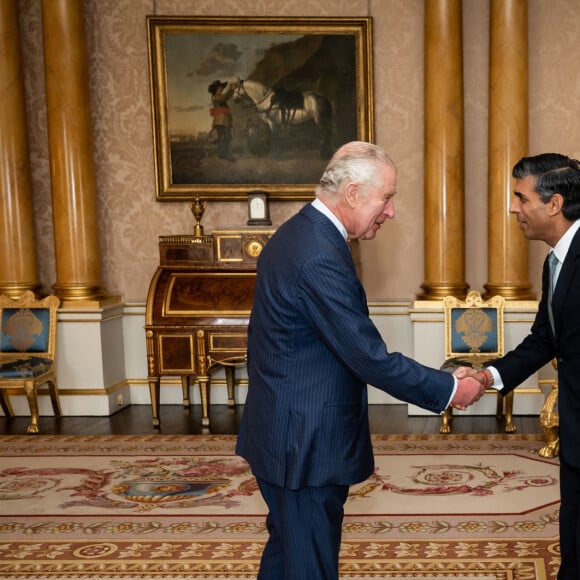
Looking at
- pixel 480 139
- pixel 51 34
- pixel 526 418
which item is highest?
pixel 51 34

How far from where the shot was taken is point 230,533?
144 inches

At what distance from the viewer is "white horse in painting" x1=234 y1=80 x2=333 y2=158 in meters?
6.40

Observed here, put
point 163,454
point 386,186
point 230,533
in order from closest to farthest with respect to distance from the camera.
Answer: point 386,186, point 230,533, point 163,454

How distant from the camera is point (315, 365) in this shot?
6.90 ft

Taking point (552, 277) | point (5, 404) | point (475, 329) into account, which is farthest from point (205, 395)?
point (552, 277)

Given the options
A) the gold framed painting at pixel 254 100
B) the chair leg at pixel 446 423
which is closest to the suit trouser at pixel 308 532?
the chair leg at pixel 446 423

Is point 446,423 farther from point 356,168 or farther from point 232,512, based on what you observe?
point 356,168

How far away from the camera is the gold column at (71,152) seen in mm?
6180

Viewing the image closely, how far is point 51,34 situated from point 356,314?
5.20 metres

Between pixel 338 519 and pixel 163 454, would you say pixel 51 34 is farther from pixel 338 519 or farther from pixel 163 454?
pixel 338 519

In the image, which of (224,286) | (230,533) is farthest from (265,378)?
(224,286)

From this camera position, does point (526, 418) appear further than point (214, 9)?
No

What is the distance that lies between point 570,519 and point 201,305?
3.76 meters

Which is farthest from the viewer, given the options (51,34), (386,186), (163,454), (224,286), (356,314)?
(51,34)
